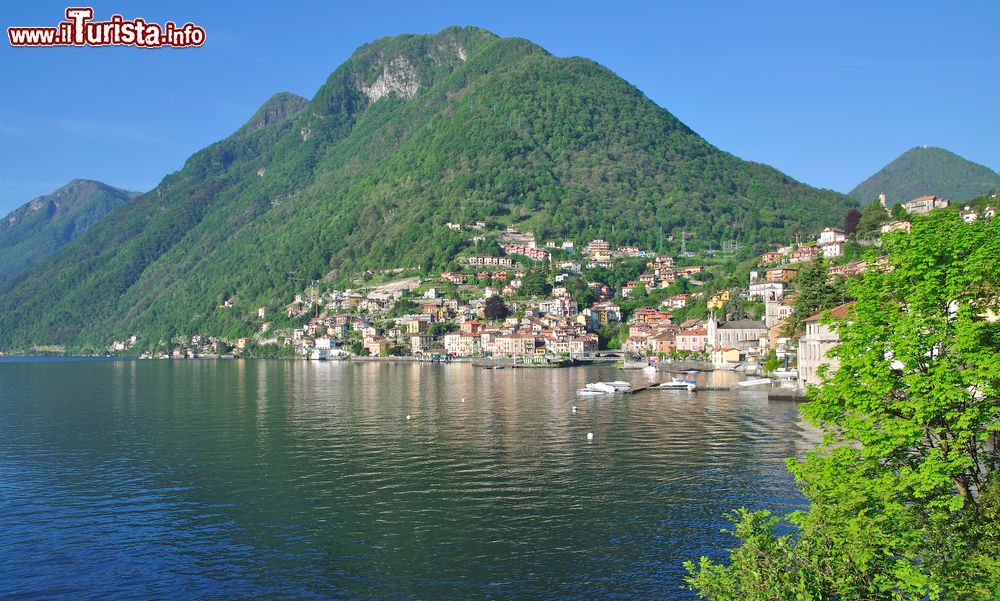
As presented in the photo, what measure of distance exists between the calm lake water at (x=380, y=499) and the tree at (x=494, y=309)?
409 ft

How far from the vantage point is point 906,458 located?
57.3 ft

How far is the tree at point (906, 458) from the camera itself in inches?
576

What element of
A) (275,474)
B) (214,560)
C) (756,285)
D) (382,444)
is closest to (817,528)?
(214,560)

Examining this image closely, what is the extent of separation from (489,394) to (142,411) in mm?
34096

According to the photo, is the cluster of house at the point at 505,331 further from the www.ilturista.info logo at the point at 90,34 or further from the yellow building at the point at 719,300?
the www.ilturista.info logo at the point at 90,34

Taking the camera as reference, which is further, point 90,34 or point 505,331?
point 505,331

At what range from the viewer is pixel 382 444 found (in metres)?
47.2

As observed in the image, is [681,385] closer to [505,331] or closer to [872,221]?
[872,221]

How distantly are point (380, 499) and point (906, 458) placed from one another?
21701 mm

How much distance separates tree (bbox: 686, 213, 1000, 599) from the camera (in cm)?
1463

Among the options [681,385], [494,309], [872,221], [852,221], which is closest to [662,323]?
[852,221]

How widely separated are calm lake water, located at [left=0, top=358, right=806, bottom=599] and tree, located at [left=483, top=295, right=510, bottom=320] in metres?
125

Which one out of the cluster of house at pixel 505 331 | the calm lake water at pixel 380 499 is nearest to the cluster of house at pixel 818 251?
the cluster of house at pixel 505 331

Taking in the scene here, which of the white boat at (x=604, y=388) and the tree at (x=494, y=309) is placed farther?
the tree at (x=494, y=309)
